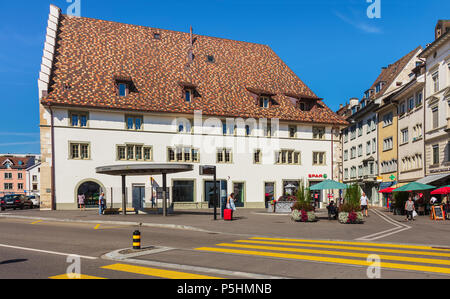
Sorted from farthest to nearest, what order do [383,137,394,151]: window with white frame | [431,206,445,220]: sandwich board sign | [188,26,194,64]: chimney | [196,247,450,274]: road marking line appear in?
[383,137,394,151]: window with white frame
[188,26,194,64]: chimney
[431,206,445,220]: sandwich board sign
[196,247,450,274]: road marking line

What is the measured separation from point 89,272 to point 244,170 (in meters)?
34.2

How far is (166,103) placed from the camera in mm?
40406

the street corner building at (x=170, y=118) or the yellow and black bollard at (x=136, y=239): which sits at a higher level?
the street corner building at (x=170, y=118)

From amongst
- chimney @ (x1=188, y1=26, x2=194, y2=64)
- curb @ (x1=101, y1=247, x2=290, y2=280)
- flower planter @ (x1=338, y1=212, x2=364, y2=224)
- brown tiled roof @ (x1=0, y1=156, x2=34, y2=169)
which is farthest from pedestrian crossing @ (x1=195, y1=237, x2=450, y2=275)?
brown tiled roof @ (x1=0, y1=156, x2=34, y2=169)

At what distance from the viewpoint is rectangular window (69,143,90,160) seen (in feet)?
121

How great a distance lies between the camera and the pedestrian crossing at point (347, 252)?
1009 centimetres

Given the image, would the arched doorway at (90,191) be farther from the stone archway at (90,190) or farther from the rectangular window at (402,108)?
the rectangular window at (402,108)

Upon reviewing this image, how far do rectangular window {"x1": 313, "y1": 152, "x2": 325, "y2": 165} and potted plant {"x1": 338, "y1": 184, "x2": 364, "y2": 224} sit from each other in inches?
900

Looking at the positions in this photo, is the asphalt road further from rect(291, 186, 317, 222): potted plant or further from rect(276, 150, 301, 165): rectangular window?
rect(276, 150, 301, 165): rectangular window

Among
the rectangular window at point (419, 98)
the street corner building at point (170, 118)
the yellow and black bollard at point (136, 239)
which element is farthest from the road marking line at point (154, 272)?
the rectangular window at point (419, 98)

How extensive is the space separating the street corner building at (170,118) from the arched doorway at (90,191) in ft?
0.29

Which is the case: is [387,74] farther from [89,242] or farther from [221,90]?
[89,242]

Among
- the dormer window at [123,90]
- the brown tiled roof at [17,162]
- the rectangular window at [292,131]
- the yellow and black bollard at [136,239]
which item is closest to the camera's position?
the yellow and black bollard at [136,239]
